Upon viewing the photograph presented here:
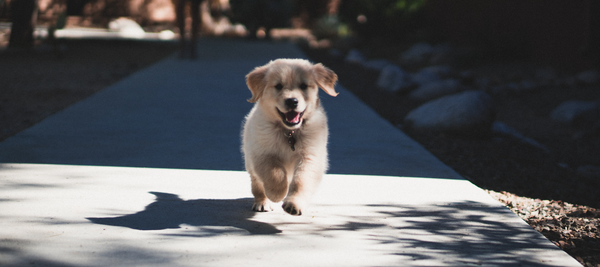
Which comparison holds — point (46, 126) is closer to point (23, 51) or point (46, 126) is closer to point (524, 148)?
point (524, 148)

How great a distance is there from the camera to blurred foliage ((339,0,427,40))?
77.2ft

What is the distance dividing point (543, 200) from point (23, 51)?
15306 millimetres

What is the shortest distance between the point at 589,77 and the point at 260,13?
1617cm

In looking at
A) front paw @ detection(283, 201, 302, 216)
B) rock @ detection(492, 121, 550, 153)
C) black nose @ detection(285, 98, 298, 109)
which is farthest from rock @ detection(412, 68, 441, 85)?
front paw @ detection(283, 201, 302, 216)

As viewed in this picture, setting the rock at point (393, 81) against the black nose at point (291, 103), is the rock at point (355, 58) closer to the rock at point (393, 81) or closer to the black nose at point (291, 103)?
the rock at point (393, 81)

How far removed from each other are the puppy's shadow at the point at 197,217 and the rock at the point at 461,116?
3.92 metres

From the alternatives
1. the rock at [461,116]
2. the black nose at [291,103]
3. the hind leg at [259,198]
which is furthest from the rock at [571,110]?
the black nose at [291,103]

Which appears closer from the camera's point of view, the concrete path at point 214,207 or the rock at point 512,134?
the concrete path at point 214,207

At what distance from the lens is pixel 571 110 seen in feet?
34.2

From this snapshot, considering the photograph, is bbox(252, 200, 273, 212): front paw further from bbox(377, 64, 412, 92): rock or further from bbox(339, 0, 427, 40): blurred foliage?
bbox(339, 0, 427, 40): blurred foliage

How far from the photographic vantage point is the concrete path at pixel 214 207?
3.55 metres

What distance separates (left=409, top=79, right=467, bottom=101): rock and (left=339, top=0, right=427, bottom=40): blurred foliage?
11953 millimetres

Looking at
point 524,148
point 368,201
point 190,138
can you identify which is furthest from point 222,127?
point 524,148

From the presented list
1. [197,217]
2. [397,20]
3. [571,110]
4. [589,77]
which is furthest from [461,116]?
[397,20]
